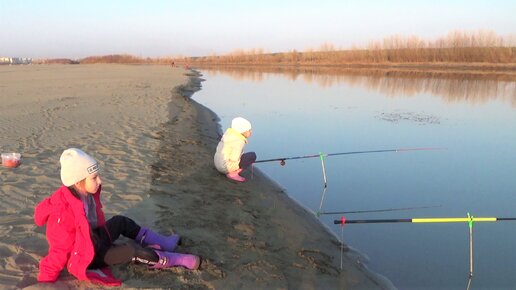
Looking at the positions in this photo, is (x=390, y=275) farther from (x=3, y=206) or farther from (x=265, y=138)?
(x=265, y=138)

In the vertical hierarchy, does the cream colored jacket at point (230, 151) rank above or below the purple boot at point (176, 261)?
above

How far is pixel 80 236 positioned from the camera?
2.99 m

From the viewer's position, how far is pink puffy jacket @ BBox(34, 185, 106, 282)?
9.72ft

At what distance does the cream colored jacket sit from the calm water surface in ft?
3.90

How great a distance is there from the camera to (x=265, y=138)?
11.0 metres

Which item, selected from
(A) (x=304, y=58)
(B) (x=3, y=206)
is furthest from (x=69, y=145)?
(A) (x=304, y=58)

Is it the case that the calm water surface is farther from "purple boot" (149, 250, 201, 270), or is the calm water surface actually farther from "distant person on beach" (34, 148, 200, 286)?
"distant person on beach" (34, 148, 200, 286)

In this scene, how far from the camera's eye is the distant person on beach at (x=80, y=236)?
2.97 metres

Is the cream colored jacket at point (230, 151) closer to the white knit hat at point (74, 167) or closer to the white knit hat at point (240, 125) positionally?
the white knit hat at point (240, 125)

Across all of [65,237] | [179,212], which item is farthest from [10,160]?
[65,237]

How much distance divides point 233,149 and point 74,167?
3.39m

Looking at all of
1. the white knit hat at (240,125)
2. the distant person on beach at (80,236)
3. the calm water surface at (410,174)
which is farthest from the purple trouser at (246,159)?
the distant person on beach at (80,236)

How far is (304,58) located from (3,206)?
6048 centimetres

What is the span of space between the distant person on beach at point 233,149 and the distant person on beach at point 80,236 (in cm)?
304
